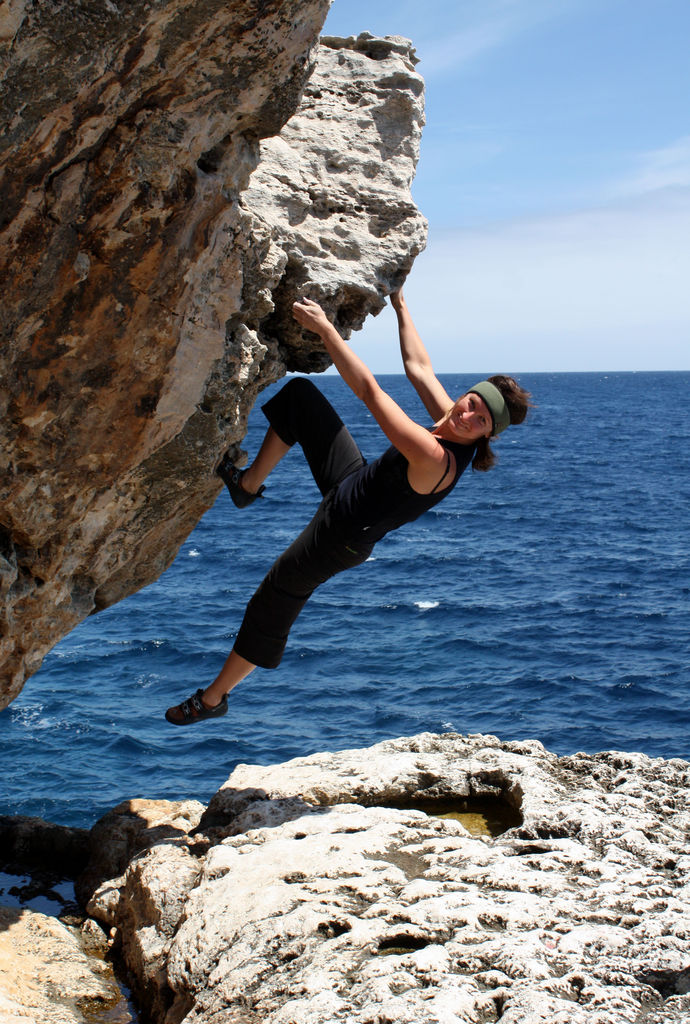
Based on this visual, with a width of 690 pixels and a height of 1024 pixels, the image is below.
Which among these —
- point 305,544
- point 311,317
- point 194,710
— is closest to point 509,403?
point 311,317

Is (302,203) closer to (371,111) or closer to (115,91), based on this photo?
(371,111)

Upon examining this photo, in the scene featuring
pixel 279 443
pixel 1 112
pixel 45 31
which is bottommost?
pixel 279 443

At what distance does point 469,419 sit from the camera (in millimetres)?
5992

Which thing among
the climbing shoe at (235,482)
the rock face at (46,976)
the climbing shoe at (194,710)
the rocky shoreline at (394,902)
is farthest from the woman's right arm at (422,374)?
the rock face at (46,976)

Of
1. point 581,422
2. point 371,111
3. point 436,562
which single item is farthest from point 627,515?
point 581,422

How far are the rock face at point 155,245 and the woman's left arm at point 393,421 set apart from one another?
0.93 metres

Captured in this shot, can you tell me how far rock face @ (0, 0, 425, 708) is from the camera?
4840 millimetres

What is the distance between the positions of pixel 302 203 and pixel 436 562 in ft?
94.4

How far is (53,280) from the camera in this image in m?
5.32

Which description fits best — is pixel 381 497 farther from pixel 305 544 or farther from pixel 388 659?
pixel 388 659

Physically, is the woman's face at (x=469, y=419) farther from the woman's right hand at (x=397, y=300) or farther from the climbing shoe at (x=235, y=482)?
the woman's right hand at (x=397, y=300)

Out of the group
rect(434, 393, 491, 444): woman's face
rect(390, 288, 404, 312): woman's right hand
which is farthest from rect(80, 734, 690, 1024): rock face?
rect(390, 288, 404, 312): woman's right hand

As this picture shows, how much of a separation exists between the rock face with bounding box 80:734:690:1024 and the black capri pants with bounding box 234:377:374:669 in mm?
1346

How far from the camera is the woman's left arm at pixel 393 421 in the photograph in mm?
5762
